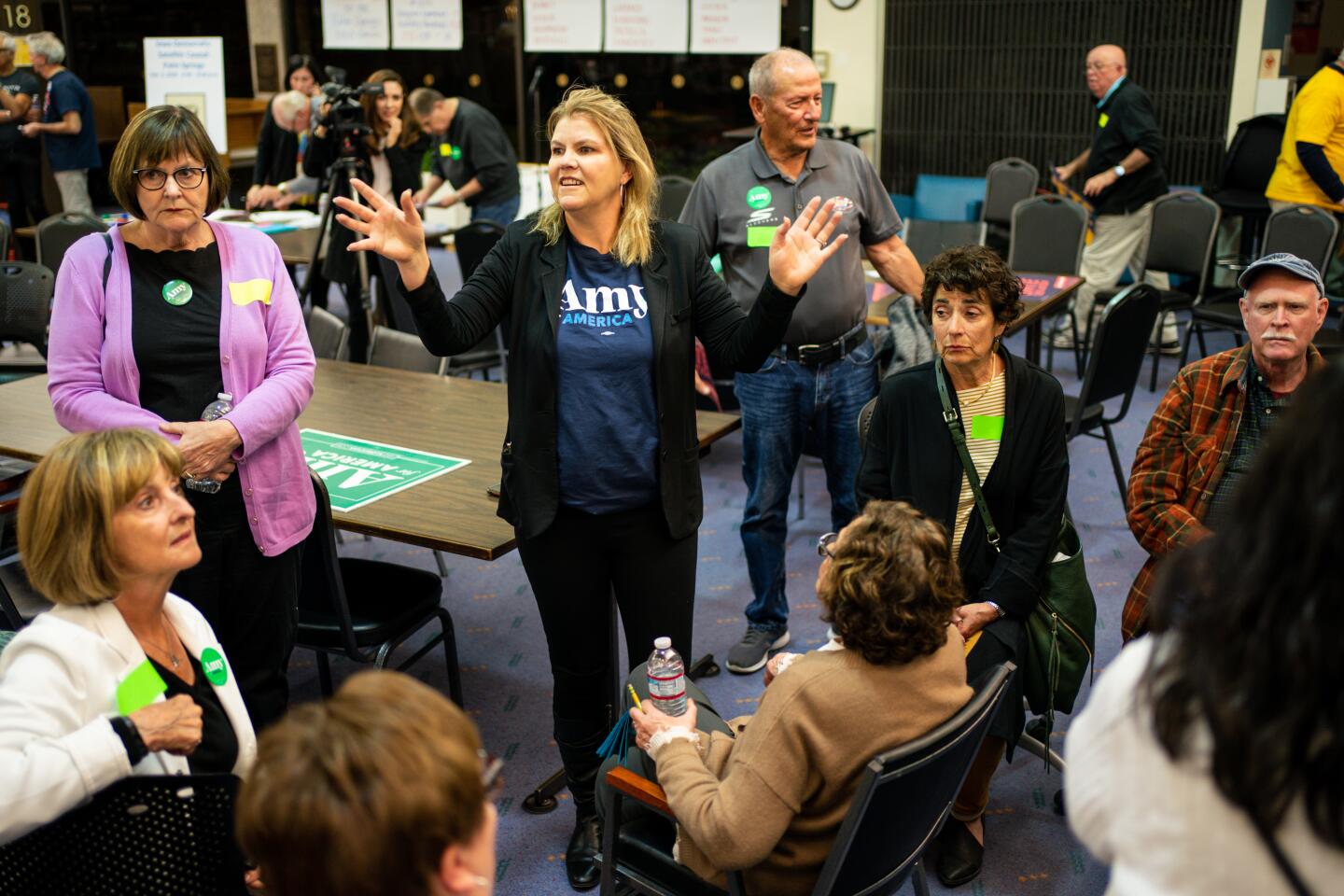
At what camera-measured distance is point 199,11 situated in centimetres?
1069

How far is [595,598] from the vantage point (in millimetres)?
2525

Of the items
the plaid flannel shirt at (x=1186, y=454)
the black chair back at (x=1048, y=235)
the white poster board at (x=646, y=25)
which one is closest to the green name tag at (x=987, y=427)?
the plaid flannel shirt at (x=1186, y=454)

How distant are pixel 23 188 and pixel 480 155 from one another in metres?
4.10

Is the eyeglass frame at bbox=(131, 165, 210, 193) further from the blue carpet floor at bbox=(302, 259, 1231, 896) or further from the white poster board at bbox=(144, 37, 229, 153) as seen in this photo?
the white poster board at bbox=(144, 37, 229, 153)

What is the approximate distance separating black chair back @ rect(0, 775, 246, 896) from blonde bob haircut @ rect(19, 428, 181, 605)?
0.30 meters

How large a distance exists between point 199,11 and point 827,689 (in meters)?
10.8

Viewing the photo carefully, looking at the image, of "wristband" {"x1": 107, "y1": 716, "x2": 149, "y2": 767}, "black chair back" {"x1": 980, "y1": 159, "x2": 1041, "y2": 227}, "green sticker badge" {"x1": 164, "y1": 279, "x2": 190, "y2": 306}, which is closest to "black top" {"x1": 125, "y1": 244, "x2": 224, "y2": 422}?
"green sticker badge" {"x1": 164, "y1": 279, "x2": 190, "y2": 306}

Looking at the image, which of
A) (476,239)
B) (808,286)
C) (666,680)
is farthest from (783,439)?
(476,239)

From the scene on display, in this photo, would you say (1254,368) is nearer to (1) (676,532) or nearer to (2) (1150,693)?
(1) (676,532)

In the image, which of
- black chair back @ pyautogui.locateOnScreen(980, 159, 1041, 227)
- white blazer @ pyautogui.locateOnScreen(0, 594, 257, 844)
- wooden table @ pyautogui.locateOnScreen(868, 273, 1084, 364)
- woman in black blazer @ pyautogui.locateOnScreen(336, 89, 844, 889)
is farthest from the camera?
black chair back @ pyautogui.locateOnScreen(980, 159, 1041, 227)

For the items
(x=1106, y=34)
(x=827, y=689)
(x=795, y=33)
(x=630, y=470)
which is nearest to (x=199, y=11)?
(x=795, y=33)

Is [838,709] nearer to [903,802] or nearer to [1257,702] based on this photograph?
[903,802]

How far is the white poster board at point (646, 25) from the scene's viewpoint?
908 centimetres

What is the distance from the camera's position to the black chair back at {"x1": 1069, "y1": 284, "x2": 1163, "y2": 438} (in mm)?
4207
